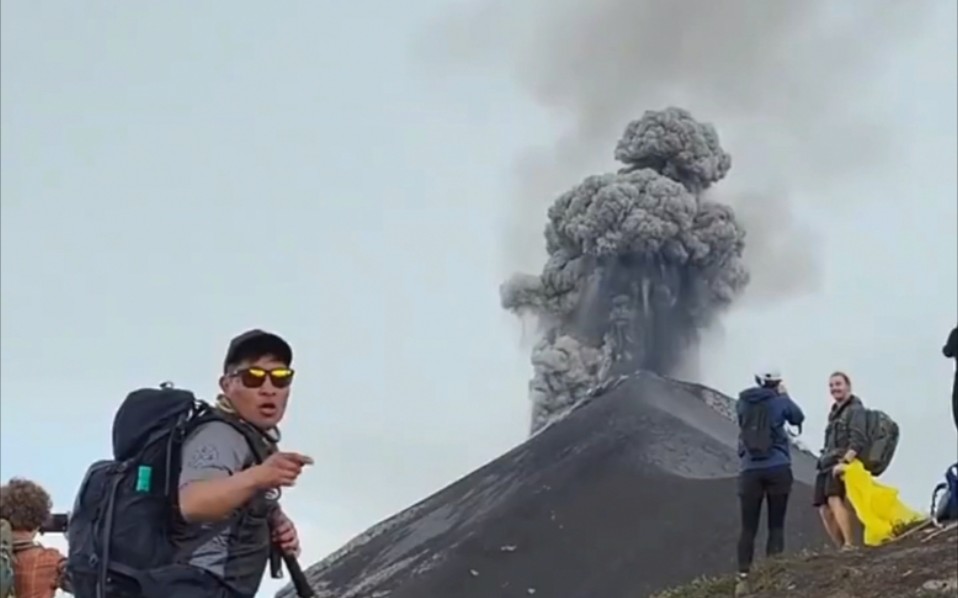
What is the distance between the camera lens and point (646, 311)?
5553 centimetres

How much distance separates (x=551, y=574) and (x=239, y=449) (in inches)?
762

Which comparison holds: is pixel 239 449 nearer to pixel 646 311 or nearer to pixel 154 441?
pixel 154 441

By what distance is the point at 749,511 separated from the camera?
37.9 feet

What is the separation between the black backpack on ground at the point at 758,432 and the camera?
37.8 feet

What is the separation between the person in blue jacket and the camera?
37.8 feet

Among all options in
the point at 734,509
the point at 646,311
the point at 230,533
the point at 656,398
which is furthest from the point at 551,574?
the point at 646,311

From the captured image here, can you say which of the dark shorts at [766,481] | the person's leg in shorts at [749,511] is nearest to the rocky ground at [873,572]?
the person's leg in shorts at [749,511]

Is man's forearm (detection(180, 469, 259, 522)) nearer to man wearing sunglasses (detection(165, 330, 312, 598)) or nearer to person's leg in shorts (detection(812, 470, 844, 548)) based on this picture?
Answer: man wearing sunglasses (detection(165, 330, 312, 598))

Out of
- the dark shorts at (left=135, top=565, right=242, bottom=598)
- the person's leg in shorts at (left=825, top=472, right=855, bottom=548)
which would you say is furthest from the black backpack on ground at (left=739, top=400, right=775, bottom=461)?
the dark shorts at (left=135, top=565, right=242, bottom=598)

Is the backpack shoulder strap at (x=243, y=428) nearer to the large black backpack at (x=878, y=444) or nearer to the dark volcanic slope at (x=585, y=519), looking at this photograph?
the large black backpack at (x=878, y=444)

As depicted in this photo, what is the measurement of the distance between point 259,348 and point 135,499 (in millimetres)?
557

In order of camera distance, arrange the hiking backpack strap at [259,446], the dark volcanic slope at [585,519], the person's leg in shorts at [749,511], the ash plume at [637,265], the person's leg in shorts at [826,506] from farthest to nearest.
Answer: the ash plume at [637,265]
the dark volcanic slope at [585,519]
the person's leg in shorts at [826,506]
the person's leg in shorts at [749,511]
the hiking backpack strap at [259,446]

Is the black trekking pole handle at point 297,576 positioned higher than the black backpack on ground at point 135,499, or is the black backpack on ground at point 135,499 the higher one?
the black backpack on ground at point 135,499

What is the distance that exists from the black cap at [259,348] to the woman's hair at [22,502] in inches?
51.8
